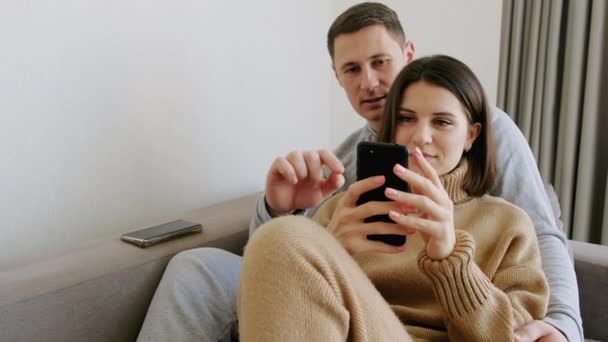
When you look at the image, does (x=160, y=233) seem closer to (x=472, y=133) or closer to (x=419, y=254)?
(x=419, y=254)

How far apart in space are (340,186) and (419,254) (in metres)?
0.26

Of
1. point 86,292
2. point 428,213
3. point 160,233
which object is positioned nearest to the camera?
point 428,213

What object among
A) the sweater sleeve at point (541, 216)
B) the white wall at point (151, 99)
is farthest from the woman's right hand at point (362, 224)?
the white wall at point (151, 99)

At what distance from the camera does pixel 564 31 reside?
1.76 meters

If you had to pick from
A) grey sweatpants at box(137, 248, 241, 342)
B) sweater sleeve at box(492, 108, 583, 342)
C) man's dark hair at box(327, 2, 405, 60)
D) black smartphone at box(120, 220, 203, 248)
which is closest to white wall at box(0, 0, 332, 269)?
black smartphone at box(120, 220, 203, 248)

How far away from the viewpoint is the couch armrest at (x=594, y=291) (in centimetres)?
111

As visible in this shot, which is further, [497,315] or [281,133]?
[281,133]

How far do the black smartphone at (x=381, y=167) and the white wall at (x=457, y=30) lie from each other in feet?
4.15

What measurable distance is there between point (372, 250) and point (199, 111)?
868 mm

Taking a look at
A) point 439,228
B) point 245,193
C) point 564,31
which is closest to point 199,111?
point 245,193

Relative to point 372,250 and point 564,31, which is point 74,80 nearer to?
point 372,250

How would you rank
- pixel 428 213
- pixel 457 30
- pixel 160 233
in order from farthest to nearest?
pixel 457 30, pixel 160 233, pixel 428 213

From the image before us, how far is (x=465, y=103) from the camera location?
3.37 feet

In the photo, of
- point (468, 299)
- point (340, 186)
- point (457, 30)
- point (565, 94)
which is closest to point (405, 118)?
point (340, 186)
